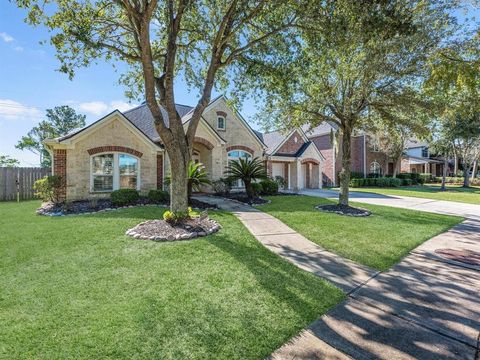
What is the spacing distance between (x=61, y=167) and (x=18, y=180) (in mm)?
6149

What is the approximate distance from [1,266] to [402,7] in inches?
413

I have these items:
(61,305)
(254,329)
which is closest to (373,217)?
(254,329)

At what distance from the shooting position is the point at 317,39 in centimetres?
840

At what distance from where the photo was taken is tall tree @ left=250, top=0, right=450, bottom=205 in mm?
6707

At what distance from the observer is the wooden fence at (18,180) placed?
15.6m

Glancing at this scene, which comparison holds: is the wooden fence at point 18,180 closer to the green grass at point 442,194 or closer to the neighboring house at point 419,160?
the green grass at point 442,194

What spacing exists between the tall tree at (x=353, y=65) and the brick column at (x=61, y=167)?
9.16 m

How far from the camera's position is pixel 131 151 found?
45.6ft

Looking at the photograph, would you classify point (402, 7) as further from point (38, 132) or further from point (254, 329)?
point (38, 132)

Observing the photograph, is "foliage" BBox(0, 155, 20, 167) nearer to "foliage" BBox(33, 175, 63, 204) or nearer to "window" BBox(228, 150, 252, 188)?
"foliage" BBox(33, 175, 63, 204)

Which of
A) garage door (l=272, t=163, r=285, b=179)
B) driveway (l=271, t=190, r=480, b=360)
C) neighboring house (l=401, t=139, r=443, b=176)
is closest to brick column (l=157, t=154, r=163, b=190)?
garage door (l=272, t=163, r=285, b=179)

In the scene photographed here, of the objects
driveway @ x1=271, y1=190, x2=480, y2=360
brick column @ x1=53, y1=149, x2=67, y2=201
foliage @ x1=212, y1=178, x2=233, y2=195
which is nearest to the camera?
driveway @ x1=271, y1=190, x2=480, y2=360

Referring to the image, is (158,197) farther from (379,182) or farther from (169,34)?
(379,182)

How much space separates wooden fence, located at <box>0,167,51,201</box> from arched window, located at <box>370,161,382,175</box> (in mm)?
32226
